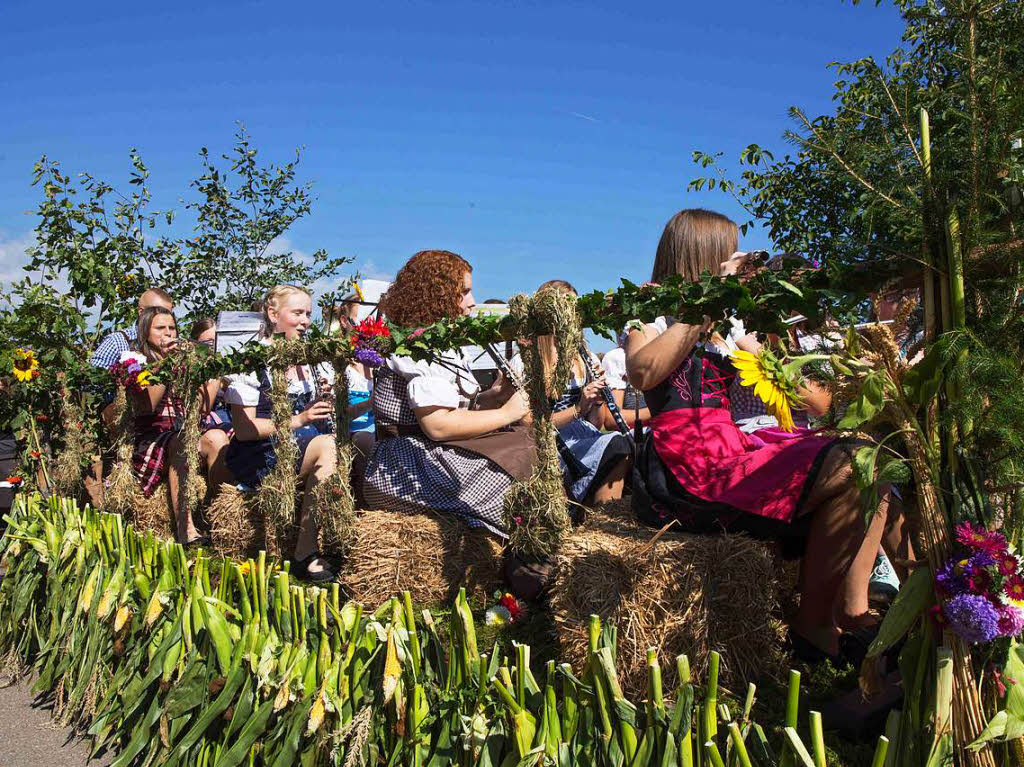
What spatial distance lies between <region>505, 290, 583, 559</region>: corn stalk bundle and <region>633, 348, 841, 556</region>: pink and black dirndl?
30 centimetres

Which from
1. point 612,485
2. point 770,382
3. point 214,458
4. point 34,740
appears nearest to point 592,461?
point 612,485

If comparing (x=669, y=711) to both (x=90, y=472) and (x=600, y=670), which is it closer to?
(x=600, y=670)

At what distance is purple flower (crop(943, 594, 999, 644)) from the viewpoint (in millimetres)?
1714

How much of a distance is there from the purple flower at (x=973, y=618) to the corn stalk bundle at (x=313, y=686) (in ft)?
0.90

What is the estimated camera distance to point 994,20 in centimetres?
181

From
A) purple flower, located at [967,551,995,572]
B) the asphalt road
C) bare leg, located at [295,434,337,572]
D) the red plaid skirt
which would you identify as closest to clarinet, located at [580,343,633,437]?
bare leg, located at [295,434,337,572]

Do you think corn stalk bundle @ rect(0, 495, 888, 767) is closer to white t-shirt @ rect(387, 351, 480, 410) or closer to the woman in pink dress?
the woman in pink dress

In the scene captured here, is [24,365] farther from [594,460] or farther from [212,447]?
[594,460]

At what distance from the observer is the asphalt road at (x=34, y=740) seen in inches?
133

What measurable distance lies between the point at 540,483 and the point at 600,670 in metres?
1.03

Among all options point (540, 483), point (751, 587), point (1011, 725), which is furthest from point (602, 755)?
point (540, 483)

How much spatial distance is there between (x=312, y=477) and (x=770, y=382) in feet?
10.3

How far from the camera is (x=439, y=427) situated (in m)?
3.65

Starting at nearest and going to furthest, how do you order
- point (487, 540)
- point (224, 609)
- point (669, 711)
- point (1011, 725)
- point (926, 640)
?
point (1011, 725)
point (926, 640)
point (669, 711)
point (224, 609)
point (487, 540)
